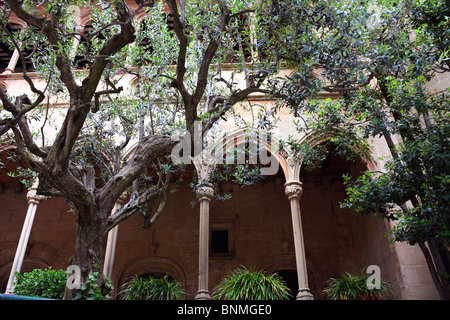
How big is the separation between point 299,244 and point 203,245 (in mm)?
1934

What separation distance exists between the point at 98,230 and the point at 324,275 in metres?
7.93

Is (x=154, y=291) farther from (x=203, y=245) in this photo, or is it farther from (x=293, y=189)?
(x=293, y=189)

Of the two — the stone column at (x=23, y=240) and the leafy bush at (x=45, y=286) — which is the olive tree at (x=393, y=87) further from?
the stone column at (x=23, y=240)

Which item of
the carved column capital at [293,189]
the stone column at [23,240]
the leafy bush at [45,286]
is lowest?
the leafy bush at [45,286]

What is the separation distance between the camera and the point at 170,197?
12.7 m

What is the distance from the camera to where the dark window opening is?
11875 mm

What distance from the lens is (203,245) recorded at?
7.87 m

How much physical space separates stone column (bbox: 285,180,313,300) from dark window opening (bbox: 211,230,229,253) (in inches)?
158

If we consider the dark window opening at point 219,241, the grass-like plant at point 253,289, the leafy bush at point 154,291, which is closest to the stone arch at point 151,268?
the dark window opening at point 219,241

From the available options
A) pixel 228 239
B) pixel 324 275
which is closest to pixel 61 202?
pixel 228 239

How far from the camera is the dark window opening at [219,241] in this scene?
39.0 feet

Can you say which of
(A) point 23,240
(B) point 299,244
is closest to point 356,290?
(B) point 299,244

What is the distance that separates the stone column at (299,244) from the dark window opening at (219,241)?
4.02m

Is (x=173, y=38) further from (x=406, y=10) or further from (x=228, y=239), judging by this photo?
(x=228, y=239)
